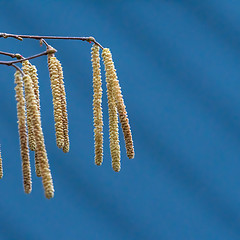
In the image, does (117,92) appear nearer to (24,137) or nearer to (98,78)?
(98,78)

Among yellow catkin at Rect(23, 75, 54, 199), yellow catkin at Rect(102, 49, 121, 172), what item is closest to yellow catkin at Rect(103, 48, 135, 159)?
yellow catkin at Rect(102, 49, 121, 172)

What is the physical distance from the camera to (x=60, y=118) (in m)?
0.67

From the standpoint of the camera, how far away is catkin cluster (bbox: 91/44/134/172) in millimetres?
673

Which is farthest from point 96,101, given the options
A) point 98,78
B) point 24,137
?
point 24,137

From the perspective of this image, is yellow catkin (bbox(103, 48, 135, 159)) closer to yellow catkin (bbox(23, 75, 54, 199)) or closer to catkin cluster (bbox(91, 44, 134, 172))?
catkin cluster (bbox(91, 44, 134, 172))

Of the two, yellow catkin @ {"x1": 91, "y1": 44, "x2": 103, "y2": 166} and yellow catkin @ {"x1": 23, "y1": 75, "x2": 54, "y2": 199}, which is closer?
yellow catkin @ {"x1": 23, "y1": 75, "x2": 54, "y2": 199}

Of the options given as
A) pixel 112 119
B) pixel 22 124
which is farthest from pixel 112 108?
pixel 22 124

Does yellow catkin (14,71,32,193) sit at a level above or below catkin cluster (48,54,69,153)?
below

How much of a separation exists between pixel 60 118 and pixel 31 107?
74 millimetres

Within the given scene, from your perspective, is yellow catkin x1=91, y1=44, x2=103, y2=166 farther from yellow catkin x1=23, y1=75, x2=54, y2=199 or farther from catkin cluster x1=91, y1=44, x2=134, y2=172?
yellow catkin x1=23, y1=75, x2=54, y2=199

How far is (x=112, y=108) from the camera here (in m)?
0.71

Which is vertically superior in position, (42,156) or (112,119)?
(112,119)

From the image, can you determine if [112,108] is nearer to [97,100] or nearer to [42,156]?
[97,100]

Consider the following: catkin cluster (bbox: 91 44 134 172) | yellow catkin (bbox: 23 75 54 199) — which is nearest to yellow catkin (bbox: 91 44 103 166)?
catkin cluster (bbox: 91 44 134 172)
